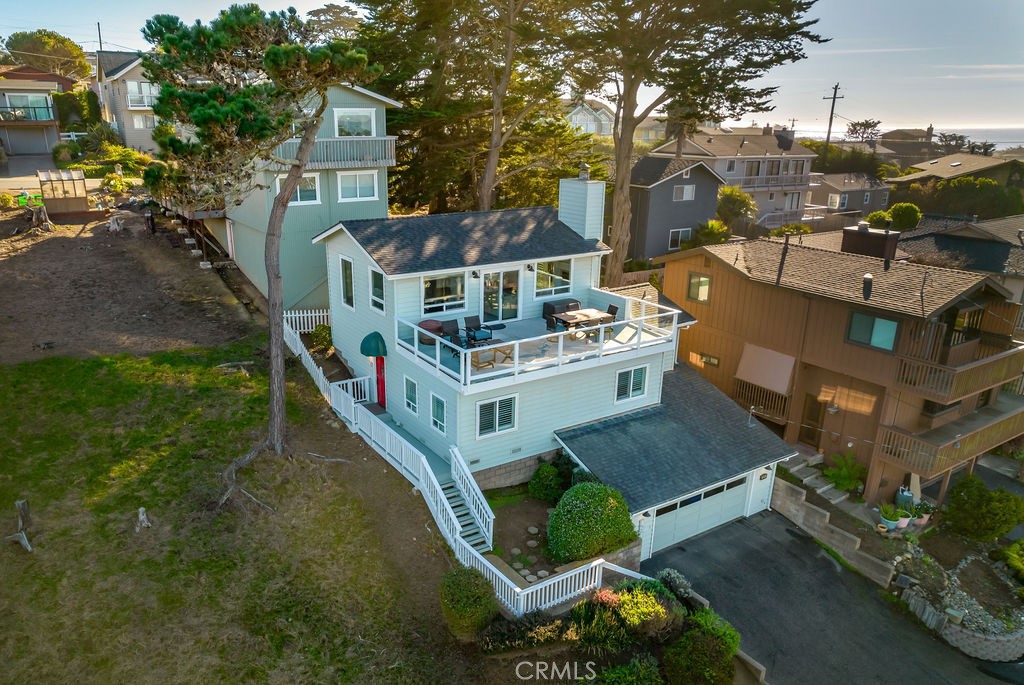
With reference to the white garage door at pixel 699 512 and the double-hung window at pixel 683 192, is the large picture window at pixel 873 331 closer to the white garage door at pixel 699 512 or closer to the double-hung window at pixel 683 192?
the white garage door at pixel 699 512

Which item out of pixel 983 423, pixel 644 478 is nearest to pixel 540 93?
pixel 644 478

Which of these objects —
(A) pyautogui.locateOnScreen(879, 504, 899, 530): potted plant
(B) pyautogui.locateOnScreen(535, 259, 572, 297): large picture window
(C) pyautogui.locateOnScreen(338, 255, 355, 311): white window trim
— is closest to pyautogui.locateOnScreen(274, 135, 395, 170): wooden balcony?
(C) pyautogui.locateOnScreen(338, 255, 355, 311): white window trim

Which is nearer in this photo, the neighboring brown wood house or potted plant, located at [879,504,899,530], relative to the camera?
the neighboring brown wood house

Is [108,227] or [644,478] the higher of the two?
[108,227]

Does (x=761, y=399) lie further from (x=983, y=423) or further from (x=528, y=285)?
(x=528, y=285)

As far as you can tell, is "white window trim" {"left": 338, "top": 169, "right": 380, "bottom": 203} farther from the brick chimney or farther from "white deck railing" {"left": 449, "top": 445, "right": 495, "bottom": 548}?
"white deck railing" {"left": 449, "top": 445, "right": 495, "bottom": 548}
